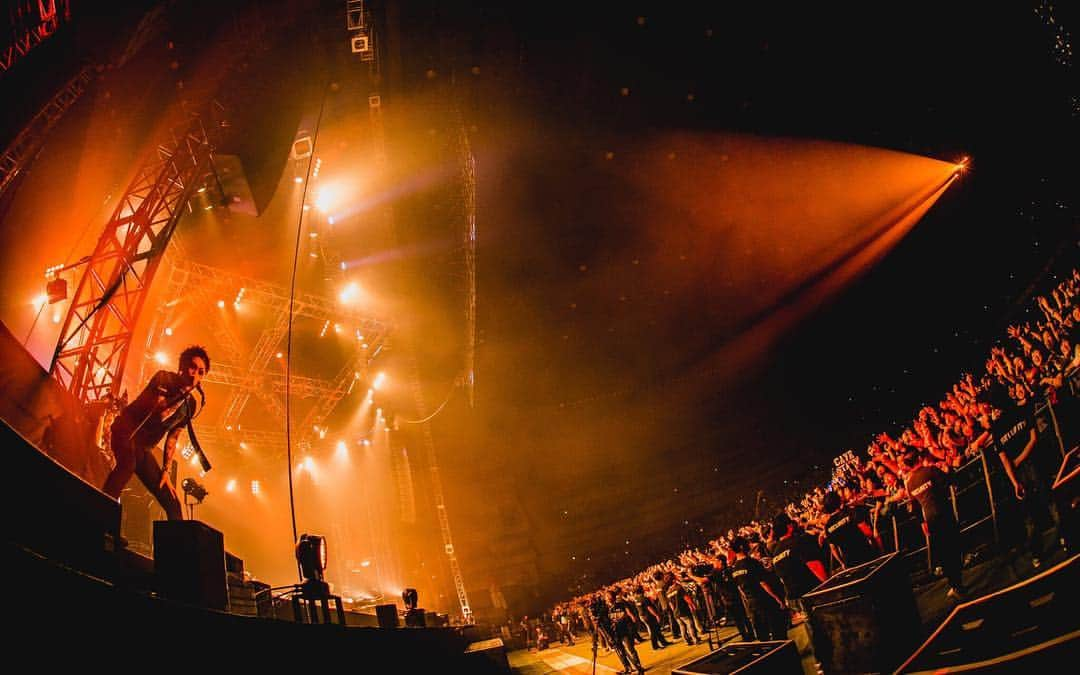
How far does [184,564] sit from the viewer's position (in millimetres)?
2127

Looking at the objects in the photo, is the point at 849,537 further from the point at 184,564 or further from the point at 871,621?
the point at 184,564

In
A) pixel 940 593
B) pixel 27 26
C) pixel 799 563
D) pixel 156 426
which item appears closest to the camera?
pixel 156 426

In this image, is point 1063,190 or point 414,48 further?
point 1063,190

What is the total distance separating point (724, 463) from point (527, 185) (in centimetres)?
2233

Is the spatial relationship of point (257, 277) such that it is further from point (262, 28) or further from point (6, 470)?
point (6, 470)

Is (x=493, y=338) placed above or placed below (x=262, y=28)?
below

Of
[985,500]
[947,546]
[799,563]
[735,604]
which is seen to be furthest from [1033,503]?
[735,604]

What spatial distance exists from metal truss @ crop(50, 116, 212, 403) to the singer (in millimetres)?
5348

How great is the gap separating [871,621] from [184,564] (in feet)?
13.2

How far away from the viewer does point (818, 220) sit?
16.7 meters

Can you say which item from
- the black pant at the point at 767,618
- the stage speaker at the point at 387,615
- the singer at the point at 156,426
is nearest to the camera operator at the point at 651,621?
the black pant at the point at 767,618

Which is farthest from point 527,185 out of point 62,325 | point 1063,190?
point 1063,190

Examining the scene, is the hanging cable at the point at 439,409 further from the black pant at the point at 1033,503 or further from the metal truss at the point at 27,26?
the black pant at the point at 1033,503

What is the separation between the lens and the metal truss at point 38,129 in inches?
222
